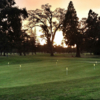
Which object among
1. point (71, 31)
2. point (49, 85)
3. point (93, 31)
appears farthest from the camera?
point (71, 31)

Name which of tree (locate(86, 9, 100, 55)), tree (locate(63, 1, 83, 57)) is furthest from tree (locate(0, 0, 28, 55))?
tree (locate(86, 9, 100, 55))

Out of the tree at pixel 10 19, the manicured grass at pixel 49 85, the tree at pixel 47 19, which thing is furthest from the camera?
the tree at pixel 47 19

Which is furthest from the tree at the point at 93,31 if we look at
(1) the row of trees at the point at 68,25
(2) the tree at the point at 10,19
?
(2) the tree at the point at 10,19

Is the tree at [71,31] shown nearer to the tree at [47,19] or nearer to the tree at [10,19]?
the tree at [47,19]

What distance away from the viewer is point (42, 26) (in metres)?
65.8

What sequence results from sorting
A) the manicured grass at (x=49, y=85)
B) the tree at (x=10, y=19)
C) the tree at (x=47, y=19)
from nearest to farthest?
the manicured grass at (x=49, y=85), the tree at (x=10, y=19), the tree at (x=47, y=19)

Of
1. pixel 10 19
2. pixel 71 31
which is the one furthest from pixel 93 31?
pixel 10 19

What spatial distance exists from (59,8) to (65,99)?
65507 millimetres

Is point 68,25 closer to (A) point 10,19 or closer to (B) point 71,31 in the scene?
(B) point 71,31

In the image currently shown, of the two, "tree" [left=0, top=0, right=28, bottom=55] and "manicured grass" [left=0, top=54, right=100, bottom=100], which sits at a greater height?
"tree" [left=0, top=0, right=28, bottom=55]

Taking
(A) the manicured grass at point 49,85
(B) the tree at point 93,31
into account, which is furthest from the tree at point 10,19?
(B) the tree at point 93,31

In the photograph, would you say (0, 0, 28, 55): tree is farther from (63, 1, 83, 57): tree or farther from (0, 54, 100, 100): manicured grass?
(63, 1, 83, 57): tree

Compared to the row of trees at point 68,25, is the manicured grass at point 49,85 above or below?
below

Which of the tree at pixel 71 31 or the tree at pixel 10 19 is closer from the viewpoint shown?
the tree at pixel 10 19
